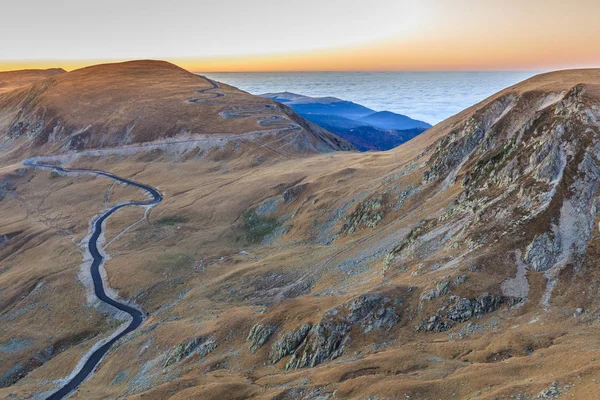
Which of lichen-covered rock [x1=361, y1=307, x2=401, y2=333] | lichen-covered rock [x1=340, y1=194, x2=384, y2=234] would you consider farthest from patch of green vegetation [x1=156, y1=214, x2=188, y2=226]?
lichen-covered rock [x1=361, y1=307, x2=401, y2=333]

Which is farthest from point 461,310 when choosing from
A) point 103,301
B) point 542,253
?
point 103,301

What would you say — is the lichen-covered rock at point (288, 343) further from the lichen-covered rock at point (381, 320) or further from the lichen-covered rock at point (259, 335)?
the lichen-covered rock at point (381, 320)

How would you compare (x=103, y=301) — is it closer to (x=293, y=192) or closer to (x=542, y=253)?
(x=293, y=192)

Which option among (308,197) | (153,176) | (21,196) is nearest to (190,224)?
(308,197)

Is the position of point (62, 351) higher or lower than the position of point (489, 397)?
lower

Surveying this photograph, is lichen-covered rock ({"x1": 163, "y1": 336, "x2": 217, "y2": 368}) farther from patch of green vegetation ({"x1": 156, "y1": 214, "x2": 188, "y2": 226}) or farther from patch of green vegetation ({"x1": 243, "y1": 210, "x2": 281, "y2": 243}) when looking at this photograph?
patch of green vegetation ({"x1": 156, "y1": 214, "x2": 188, "y2": 226})

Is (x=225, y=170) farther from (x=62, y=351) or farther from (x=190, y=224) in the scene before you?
(x=62, y=351)
